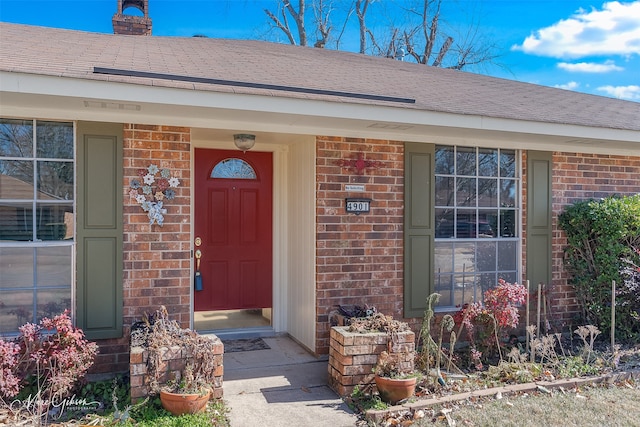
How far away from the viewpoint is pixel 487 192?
5.86 m

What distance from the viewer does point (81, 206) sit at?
4.38 m

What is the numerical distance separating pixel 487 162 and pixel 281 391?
11.6 feet

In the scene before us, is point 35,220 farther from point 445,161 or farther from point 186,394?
point 445,161

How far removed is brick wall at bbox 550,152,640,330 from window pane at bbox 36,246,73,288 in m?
5.38

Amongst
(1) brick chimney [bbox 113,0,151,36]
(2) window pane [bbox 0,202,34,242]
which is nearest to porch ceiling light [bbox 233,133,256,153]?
(2) window pane [bbox 0,202,34,242]

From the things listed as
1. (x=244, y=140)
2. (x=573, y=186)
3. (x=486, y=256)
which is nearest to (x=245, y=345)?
(x=244, y=140)

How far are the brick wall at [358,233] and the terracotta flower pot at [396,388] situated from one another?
1.25 m

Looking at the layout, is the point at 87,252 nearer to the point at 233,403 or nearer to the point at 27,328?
the point at 27,328

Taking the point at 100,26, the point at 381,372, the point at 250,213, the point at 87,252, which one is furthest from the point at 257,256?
the point at 100,26

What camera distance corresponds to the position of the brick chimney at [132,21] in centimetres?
770

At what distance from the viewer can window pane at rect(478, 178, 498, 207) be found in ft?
19.1

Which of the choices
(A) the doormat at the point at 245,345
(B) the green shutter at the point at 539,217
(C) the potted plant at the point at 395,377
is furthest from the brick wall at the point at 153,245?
(B) the green shutter at the point at 539,217

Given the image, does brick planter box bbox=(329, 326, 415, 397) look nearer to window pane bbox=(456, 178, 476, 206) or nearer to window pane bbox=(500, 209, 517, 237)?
window pane bbox=(456, 178, 476, 206)

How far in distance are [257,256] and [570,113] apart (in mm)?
4242
